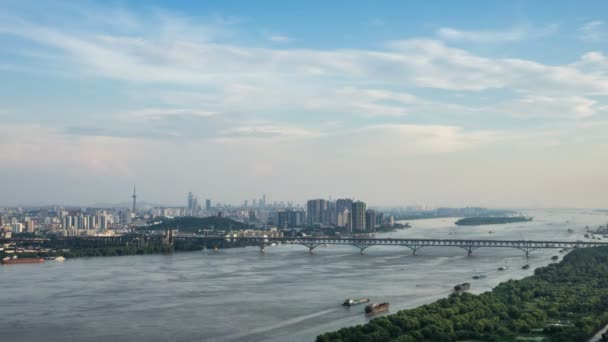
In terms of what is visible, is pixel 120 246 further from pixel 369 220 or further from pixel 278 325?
pixel 369 220

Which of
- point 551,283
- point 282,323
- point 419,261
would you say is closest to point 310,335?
point 282,323

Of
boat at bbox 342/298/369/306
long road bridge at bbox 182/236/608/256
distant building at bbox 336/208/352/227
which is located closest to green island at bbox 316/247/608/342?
boat at bbox 342/298/369/306

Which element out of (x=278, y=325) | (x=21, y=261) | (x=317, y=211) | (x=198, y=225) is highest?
(x=317, y=211)

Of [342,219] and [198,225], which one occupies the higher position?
[342,219]

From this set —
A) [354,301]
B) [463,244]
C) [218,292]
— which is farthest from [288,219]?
[354,301]

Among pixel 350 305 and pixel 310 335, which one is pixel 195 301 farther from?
pixel 310 335

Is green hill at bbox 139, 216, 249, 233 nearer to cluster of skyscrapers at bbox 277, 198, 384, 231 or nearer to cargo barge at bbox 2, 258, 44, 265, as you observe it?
cluster of skyscrapers at bbox 277, 198, 384, 231
